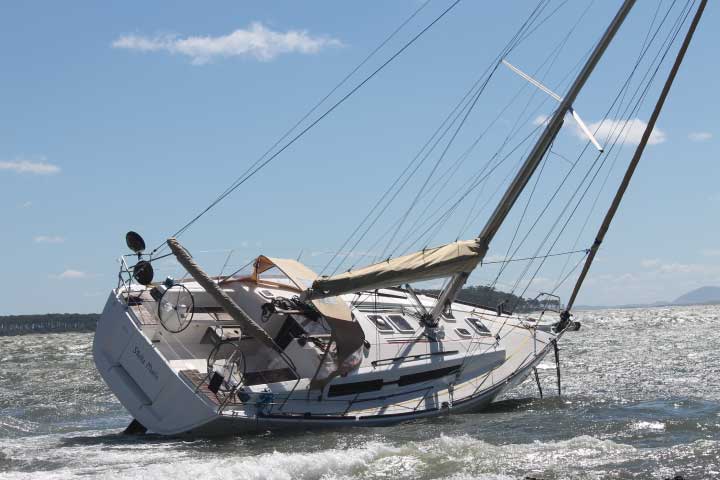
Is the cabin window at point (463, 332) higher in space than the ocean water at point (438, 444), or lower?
higher

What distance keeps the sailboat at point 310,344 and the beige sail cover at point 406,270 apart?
1.2 inches

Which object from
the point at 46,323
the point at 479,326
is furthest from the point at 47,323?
the point at 479,326

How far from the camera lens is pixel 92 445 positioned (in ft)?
55.9

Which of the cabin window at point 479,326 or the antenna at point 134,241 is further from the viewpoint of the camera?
the cabin window at point 479,326

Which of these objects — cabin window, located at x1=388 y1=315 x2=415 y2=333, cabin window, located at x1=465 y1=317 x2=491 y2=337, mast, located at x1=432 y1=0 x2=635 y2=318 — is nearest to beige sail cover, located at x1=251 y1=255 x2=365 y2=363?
cabin window, located at x1=388 y1=315 x2=415 y2=333

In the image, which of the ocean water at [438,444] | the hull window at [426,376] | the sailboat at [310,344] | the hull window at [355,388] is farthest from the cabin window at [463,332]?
the hull window at [355,388]

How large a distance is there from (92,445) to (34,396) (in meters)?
10.7

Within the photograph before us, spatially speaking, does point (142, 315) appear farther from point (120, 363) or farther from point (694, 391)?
point (694, 391)

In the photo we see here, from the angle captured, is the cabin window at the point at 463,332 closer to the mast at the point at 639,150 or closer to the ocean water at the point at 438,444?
the ocean water at the point at 438,444

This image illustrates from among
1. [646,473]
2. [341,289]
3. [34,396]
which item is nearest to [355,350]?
[341,289]

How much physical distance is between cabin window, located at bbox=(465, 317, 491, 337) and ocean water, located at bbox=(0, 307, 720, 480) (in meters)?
1.88

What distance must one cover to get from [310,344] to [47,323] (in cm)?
7999

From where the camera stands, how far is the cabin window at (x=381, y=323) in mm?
20453

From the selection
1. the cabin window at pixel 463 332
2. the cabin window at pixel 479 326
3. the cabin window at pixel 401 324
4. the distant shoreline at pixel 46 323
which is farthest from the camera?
the distant shoreline at pixel 46 323
